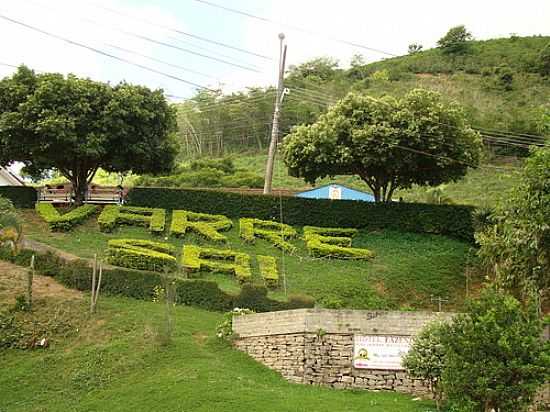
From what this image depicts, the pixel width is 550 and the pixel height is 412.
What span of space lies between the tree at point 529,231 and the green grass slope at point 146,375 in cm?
655

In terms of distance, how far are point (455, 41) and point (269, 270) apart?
272ft

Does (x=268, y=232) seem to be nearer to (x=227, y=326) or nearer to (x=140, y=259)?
(x=140, y=259)

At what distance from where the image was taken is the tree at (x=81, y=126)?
3503cm

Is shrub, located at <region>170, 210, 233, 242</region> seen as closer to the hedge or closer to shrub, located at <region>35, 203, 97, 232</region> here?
shrub, located at <region>35, 203, 97, 232</region>

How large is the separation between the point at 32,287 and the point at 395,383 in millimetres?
12117

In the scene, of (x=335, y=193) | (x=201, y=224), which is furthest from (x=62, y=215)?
(x=335, y=193)

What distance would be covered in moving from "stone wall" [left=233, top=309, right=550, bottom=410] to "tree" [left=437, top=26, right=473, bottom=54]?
88443mm

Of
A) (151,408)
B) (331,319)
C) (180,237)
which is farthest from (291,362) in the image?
(180,237)

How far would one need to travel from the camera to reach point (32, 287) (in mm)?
25625

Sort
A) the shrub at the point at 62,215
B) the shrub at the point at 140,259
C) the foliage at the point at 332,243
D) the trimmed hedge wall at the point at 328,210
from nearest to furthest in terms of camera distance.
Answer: the shrub at the point at 140,259
the foliage at the point at 332,243
the shrub at the point at 62,215
the trimmed hedge wall at the point at 328,210

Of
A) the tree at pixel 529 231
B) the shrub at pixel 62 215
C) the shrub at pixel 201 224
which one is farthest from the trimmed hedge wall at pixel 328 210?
the tree at pixel 529 231

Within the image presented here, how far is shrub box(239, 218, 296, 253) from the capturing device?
33.0 metres

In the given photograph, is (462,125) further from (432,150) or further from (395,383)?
(395,383)

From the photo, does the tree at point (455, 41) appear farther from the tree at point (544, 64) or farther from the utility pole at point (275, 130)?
the utility pole at point (275, 130)
